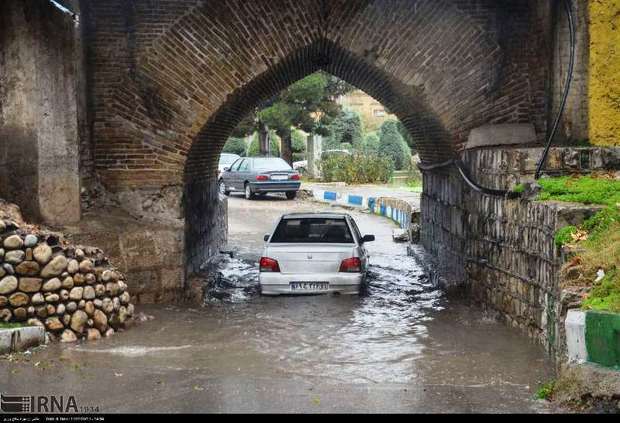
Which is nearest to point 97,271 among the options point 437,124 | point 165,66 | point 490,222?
point 165,66

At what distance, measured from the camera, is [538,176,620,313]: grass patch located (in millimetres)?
7266

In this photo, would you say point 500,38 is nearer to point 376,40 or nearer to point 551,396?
point 376,40

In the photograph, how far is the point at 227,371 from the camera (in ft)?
27.0

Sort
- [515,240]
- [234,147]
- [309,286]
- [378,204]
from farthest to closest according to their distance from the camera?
[234,147]
[378,204]
[309,286]
[515,240]

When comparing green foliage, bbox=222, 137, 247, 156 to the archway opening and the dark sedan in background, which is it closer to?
the dark sedan in background

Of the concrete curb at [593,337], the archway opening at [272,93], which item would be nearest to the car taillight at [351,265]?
the archway opening at [272,93]

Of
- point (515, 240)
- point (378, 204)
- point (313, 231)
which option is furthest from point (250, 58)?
point (378, 204)

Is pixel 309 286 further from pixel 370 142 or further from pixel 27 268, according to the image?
pixel 370 142

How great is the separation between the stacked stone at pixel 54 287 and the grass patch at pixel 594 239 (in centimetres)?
510

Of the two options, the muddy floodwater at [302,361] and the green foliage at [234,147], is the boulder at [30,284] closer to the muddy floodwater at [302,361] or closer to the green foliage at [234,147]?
the muddy floodwater at [302,361]

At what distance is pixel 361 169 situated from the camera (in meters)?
36.0

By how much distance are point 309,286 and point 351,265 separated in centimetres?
67

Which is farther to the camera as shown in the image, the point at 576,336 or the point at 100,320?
the point at 100,320

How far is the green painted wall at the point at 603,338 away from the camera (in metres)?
6.43
